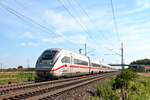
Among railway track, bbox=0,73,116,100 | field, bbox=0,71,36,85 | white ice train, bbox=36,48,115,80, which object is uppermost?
white ice train, bbox=36,48,115,80

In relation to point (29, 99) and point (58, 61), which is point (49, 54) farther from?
point (29, 99)

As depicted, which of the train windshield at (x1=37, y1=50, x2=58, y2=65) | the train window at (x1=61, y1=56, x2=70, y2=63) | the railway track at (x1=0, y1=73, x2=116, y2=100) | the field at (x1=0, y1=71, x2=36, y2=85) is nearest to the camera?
the railway track at (x1=0, y1=73, x2=116, y2=100)

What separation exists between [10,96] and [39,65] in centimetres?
1375

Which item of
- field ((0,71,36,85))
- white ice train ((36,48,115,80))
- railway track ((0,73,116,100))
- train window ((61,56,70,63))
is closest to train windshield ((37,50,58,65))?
white ice train ((36,48,115,80))

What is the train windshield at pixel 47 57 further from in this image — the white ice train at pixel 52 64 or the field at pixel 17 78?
the field at pixel 17 78

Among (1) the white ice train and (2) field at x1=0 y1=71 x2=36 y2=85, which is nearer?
(1) the white ice train

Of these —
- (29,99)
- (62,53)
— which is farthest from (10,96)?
(62,53)

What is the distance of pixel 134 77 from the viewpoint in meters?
23.3

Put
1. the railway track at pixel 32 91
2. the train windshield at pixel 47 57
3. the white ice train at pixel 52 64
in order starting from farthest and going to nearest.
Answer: the train windshield at pixel 47 57 < the white ice train at pixel 52 64 < the railway track at pixel 32 91

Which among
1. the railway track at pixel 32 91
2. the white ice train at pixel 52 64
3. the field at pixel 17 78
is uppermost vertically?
the white ice train at pixel 52 64

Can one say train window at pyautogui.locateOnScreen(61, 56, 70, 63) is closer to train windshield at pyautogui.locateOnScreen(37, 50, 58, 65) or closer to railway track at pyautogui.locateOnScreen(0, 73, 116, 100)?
train windshield at pyautogui.locateOnScreen(37, 50, 58, 65)

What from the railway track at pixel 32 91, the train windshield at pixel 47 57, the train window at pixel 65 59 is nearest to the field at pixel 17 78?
the train windshield at pixel 47 57

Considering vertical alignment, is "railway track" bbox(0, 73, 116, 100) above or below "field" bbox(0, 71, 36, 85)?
below

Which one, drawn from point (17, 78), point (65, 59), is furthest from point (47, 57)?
point (17, 78)
